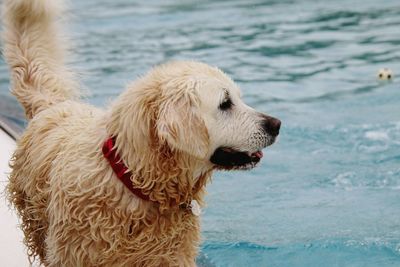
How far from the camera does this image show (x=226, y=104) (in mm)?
4145

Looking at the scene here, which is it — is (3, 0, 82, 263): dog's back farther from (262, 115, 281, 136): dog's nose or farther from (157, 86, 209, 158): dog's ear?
(262, 115, 281, 136): dog's nose

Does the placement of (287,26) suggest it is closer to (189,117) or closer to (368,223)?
(368,223)

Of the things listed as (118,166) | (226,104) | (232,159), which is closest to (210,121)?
(226,104)

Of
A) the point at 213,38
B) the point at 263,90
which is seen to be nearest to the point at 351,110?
the point at 263,90

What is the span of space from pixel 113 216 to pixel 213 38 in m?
12.1

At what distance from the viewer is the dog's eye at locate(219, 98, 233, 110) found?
413 centimetres

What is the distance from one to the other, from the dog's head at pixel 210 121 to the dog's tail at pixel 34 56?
133 centimetres

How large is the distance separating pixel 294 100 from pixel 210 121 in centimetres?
770

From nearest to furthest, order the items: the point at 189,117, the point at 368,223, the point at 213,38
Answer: the point at 189,117 < the point at 368,223 < the point at 213,38

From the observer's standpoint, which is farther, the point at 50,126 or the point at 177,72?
the point at 50,126

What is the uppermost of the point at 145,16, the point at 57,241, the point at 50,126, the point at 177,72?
the point at 177,72

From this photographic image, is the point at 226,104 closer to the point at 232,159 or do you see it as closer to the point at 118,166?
the point at 232,159

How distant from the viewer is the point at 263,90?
480 inches

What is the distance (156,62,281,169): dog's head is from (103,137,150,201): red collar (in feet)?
0.91
